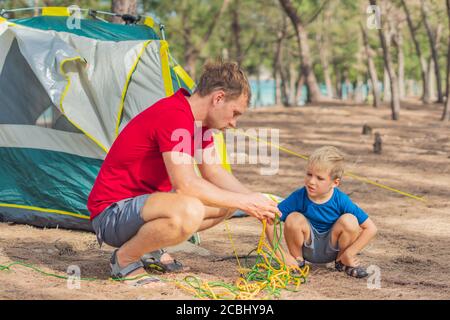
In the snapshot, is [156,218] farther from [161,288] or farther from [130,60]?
[130,60]

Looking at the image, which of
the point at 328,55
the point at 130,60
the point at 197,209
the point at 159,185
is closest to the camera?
the point at 197,209

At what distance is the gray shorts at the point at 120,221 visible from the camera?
3.53 metres

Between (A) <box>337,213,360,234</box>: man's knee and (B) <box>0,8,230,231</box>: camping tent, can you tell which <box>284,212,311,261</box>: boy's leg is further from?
(B) <box>0,8,230,231</box>: camping tent

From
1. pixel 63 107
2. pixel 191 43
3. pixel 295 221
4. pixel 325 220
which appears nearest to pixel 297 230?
pixel 295 221

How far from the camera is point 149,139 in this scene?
3.53m

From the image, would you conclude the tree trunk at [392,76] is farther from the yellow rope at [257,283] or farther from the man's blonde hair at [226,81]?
the man's blonde hair at [226,81]

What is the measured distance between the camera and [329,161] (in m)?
3.81

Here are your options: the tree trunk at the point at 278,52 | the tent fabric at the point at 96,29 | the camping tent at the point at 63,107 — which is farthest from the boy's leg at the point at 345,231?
the tree trunk at the point at 278,52

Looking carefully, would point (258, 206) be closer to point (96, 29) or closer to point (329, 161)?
point (329, 161)

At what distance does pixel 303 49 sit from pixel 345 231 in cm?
1407

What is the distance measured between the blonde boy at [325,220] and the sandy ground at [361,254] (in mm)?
147
